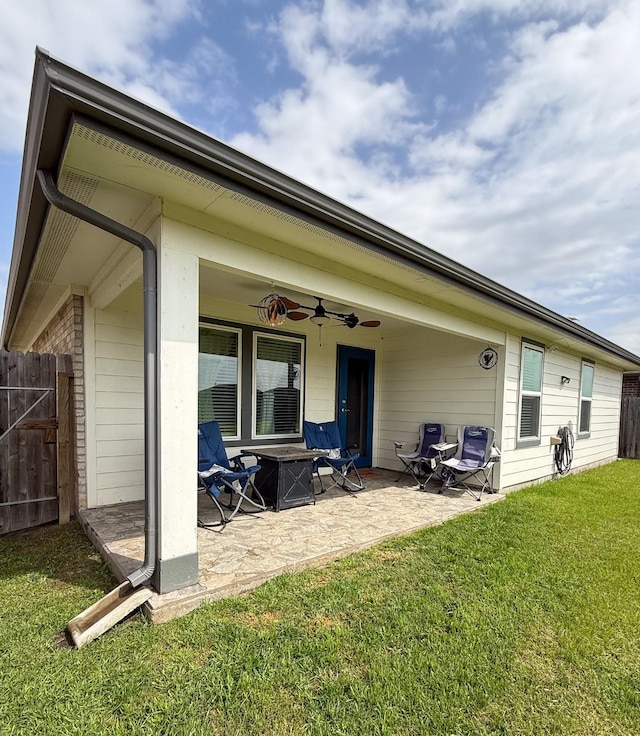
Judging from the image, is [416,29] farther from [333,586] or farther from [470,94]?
[333,586]

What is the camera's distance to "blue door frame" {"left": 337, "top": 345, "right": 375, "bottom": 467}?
650 centimetres

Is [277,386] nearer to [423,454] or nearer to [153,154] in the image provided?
[423,454]

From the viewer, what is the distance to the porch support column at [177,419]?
90.1 inches

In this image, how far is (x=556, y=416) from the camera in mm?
6832

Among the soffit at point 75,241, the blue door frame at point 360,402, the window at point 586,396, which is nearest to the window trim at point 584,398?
the window at point 586,396

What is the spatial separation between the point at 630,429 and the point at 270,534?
461 inches

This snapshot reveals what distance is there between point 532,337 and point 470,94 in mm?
3471

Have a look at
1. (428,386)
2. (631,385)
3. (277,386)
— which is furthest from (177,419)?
(631,385)

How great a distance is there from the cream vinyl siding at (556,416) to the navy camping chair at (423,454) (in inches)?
35.8

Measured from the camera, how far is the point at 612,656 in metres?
2.06

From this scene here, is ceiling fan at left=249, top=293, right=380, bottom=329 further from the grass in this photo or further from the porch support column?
the grass

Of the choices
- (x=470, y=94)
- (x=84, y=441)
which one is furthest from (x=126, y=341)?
(x=470, y=94)

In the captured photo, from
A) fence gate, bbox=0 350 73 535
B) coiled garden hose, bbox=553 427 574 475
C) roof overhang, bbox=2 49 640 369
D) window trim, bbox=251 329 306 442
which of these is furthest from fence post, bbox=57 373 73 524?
coiled garden hose, bbox=553 427 574 475

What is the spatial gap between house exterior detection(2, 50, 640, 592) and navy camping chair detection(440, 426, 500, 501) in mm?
194
